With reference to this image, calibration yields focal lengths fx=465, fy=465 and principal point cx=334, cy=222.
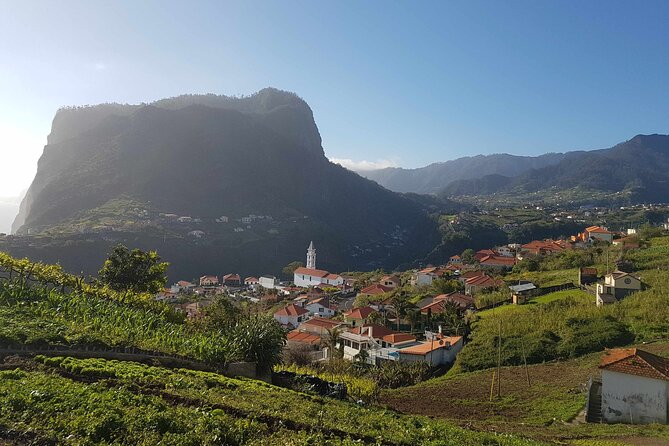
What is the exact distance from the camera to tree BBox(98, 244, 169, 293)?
28.2 meters

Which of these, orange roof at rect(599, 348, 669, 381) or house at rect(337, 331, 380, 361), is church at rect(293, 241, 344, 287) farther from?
orange roof at rect(599, 348, 669, 381)

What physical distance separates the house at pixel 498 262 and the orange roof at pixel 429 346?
122ft

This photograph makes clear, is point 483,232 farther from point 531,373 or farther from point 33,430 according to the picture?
point 33,430

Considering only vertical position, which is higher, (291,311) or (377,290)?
(377,290)

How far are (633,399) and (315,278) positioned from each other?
7053 cm

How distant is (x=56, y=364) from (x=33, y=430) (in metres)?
5.89

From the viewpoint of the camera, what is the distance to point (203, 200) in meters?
144

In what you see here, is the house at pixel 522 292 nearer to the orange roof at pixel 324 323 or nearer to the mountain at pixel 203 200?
the orange roof at pixel 324 323

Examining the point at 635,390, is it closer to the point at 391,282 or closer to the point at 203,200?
the point at 391,282

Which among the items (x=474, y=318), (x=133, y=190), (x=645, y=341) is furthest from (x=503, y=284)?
(x=133, y=190)

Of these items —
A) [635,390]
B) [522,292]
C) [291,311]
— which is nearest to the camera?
[635,390]

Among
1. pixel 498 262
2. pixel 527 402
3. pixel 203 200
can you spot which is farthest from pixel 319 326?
pixel 203 200

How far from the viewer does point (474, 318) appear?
37938mm

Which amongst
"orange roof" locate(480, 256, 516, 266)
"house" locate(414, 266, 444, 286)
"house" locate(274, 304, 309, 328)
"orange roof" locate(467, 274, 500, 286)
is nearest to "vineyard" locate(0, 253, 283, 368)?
"house" locate(274, 304, 309, 328)
